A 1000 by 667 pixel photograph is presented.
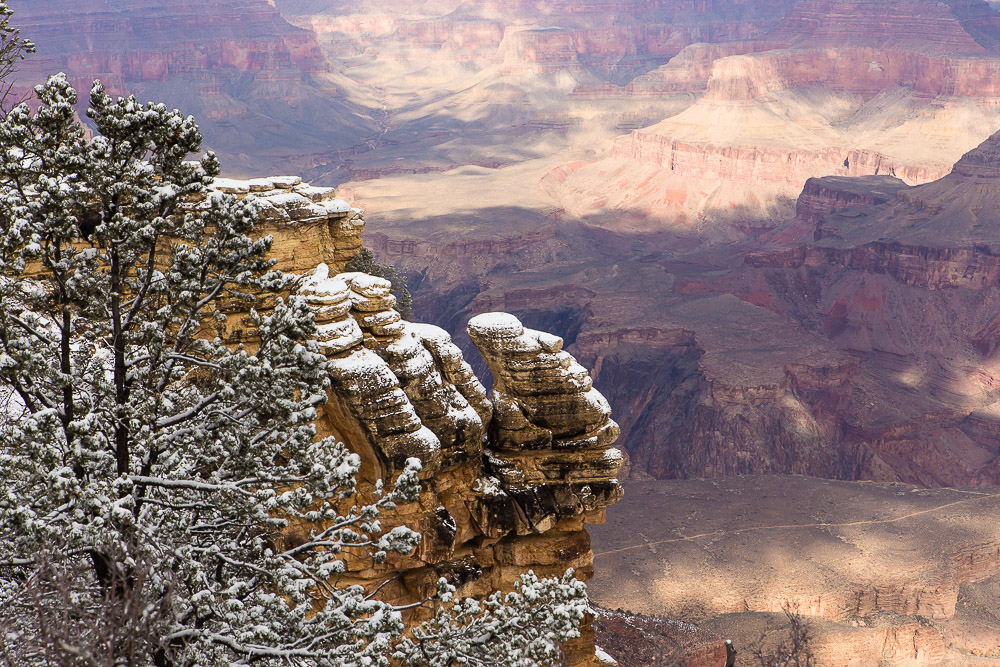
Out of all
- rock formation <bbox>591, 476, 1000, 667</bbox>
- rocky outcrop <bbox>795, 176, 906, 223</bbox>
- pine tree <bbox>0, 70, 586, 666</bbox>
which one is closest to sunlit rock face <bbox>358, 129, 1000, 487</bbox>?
rocky outcrop <bbox>795, 176, 906, 223</bbox>

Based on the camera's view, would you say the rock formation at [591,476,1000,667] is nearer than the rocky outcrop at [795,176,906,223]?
Yes

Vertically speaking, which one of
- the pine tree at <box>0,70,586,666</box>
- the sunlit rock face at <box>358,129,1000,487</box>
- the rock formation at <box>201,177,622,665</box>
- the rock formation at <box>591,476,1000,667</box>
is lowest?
the sunlit rock face at <box>358,129,1000,487</box>

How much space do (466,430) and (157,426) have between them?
30.3 ft

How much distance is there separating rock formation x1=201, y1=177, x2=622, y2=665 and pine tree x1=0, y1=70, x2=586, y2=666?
5.99 metres

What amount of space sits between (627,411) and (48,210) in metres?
108

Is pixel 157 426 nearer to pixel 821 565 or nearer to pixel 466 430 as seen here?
pixel 466 430

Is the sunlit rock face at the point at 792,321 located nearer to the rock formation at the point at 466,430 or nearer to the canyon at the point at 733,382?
the canyon at the point at 733,382

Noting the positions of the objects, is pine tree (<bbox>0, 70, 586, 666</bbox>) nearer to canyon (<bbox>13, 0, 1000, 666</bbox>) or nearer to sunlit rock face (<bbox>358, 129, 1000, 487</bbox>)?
canyon (<bbox>13, 0, 1000, 666</bbox>)

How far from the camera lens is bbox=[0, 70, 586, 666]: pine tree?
37.5 ft

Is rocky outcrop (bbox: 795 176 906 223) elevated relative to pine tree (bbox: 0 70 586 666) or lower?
lower

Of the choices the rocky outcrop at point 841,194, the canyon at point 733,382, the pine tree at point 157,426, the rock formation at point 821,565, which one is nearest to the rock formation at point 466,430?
the canyon at point 733,382

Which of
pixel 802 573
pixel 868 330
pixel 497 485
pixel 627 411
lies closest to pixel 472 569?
pixel 497 485

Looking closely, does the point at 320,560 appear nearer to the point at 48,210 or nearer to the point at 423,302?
the point at 48,210

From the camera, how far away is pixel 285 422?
12.8 m
